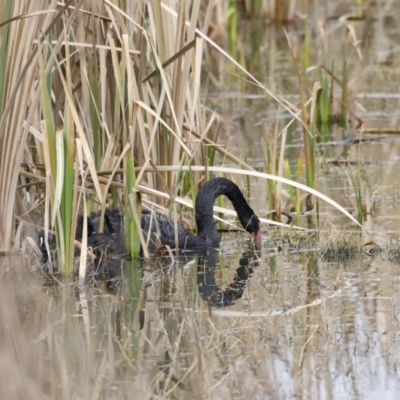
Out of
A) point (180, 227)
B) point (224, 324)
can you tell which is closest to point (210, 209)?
point (180, 227)

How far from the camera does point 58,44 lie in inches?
221

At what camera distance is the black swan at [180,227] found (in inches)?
253

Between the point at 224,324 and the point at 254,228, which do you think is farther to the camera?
the point at 254,228

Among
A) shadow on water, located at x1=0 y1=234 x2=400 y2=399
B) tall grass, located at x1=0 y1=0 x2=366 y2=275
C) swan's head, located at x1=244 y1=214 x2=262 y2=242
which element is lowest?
shadow on water, located at x1=0 y1=234 x2=400 y2=399

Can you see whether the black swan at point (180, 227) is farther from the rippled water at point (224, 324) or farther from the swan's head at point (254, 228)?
the rippled water at point (224, 324)

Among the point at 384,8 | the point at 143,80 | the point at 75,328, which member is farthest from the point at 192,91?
the point at 384,8


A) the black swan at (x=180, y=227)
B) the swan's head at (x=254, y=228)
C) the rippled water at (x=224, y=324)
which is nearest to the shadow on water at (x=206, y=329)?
the rippled water at (x=224, y=324)

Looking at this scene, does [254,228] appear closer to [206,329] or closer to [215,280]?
[215,280]

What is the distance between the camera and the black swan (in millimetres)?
6426

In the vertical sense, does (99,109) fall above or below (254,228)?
above

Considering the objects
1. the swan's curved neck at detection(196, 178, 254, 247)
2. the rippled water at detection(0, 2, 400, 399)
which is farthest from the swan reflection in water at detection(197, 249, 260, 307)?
the swan's curved neck at detection(196, 178, 254, 247)

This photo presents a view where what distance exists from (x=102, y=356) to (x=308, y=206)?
10.5ft

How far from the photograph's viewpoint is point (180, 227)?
6703 millimetres

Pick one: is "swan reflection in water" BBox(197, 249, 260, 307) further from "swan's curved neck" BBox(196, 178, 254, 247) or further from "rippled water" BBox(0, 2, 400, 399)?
"swan's curved neck" BBox(196, 178, 254, 247)
